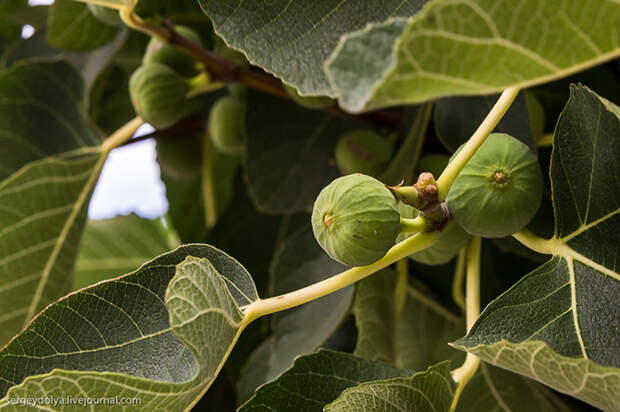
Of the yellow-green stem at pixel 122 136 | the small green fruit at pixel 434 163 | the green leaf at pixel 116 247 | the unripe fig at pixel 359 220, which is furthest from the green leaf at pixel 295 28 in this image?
the green leaf at pixel 116 247

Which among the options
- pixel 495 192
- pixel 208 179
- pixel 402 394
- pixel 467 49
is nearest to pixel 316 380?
pixel 402 394

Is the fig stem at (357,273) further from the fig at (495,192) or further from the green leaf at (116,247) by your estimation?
the green leaf at (116,247)

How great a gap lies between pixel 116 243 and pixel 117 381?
3.29 feet

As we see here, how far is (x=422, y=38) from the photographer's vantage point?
38cm

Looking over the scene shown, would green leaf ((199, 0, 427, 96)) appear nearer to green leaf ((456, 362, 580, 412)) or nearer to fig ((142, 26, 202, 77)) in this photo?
fig ((142, 26, 202, 77))

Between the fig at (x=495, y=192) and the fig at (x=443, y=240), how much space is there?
0.12 feet

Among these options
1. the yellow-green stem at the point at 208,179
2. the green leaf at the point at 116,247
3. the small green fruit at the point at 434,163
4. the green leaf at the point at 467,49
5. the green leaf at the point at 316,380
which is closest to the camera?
the green leaf at the point at 467,49

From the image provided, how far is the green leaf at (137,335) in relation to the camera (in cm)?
51

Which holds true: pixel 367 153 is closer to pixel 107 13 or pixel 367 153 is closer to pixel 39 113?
pixel 107 13

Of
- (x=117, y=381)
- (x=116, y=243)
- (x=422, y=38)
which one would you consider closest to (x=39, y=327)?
(x=117, y=381)

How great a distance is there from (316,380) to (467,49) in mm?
350

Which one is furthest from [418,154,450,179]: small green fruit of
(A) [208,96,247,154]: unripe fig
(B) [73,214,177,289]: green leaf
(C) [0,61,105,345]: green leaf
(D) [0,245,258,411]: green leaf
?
(B) [73,214,177,289]: green leaf

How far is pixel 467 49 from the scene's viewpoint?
39 centimetres

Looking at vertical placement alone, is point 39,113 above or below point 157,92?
below
